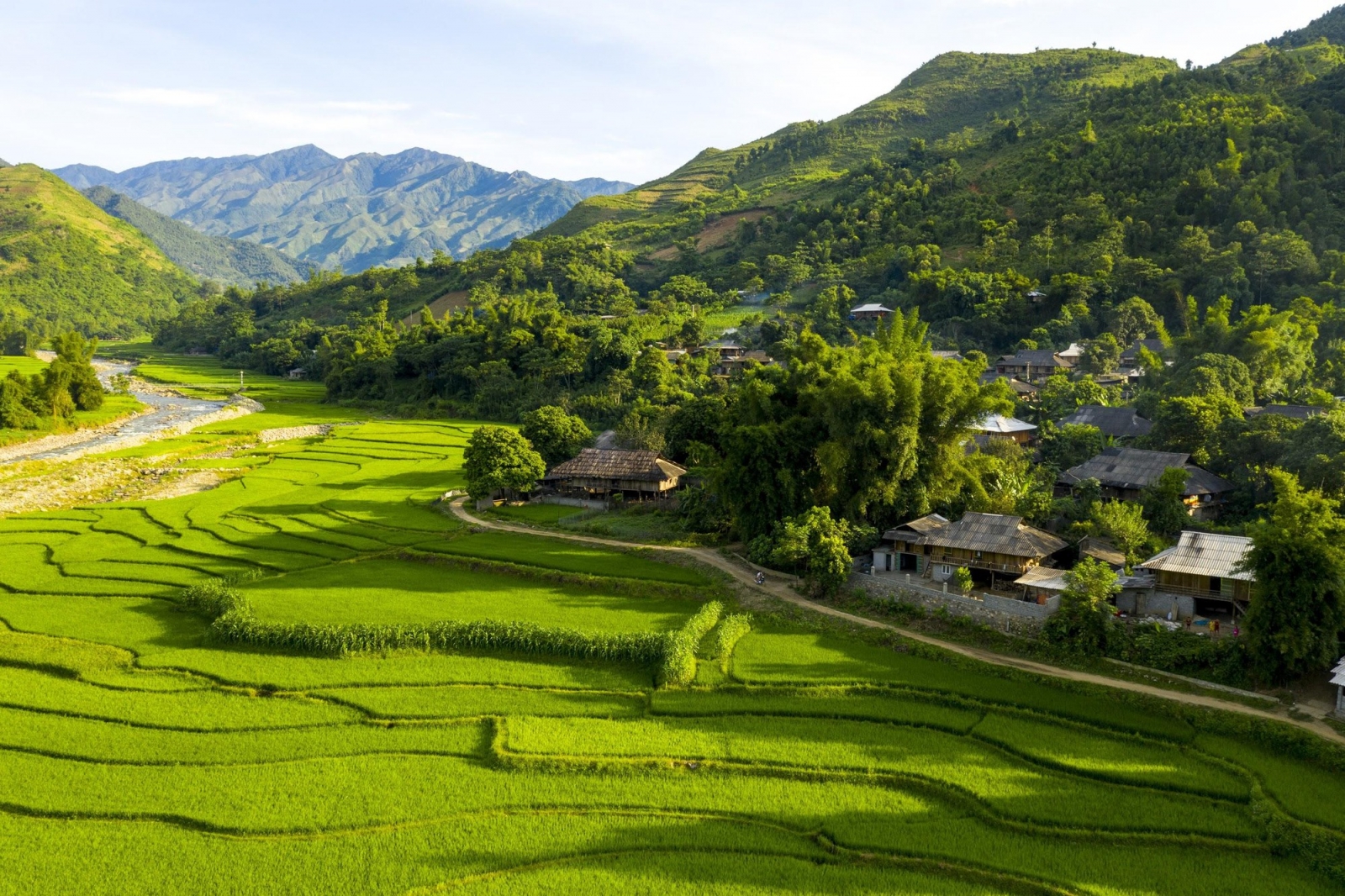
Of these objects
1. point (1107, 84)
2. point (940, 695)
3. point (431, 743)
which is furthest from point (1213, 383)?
point (1107, 84)

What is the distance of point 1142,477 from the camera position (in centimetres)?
4328

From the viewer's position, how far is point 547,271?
Answer: 462 ft

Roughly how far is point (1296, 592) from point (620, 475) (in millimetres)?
35638

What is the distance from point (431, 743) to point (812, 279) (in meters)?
95.3

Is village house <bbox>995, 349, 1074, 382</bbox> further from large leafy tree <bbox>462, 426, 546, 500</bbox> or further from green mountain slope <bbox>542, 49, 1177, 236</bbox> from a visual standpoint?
green mountain slope <bbox>542, 49, 1177, 236</bbox>

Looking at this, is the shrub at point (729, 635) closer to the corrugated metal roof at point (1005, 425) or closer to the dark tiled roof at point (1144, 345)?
the corrugated metal roof at point (1005, 425)

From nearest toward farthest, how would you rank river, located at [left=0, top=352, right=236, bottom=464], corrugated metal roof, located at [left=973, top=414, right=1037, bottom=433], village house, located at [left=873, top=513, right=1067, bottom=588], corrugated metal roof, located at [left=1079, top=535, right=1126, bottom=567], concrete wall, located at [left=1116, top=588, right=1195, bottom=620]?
1. concrete wall, located at [left=1116, top=588, right=1195, bottom=620]
2. corrugated metal roof, located at [left=1079, top=535, right=1126, bottom=567]
3. village house, located at [left=873, top=513, right=1067, bottom=588]
4. corrugated metal roof, located at [left=973, top=414, right=1037, bottom=433]
5. river, located at [left=0, top=352, right=236, bottom=464]

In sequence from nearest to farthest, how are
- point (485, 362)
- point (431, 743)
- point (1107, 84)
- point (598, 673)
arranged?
point (431, 743) < point (598, 673) < point (485, 362) < point (1107, 84)

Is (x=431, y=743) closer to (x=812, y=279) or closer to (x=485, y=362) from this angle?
(x=485, y=362)

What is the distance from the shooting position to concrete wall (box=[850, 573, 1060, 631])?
32.8 m

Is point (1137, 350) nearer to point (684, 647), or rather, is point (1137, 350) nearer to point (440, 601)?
point (684, 647)

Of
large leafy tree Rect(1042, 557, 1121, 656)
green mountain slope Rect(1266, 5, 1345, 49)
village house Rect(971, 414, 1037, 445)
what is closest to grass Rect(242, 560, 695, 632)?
large leafy tree Rect(1042, 557, 1121, 656)

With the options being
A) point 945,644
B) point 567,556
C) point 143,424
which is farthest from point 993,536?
point 143,424

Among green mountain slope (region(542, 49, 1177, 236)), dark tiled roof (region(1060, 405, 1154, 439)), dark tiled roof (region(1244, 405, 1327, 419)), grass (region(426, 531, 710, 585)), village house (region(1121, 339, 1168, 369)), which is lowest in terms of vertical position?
grass (region(426, 531, 710, 585))
